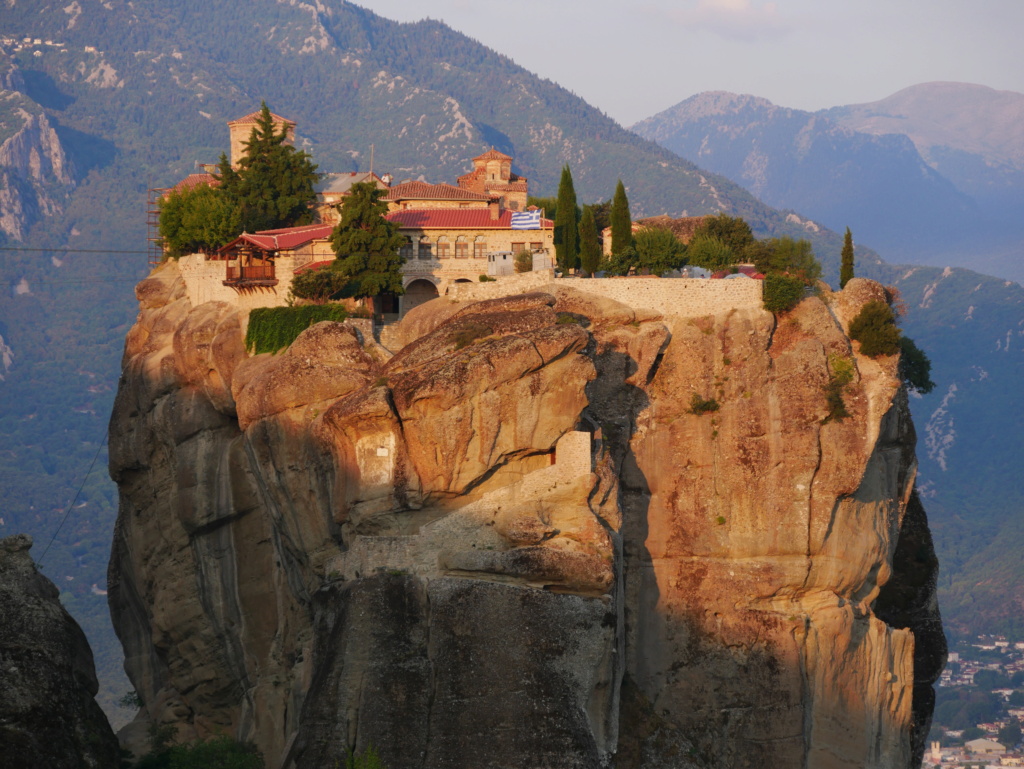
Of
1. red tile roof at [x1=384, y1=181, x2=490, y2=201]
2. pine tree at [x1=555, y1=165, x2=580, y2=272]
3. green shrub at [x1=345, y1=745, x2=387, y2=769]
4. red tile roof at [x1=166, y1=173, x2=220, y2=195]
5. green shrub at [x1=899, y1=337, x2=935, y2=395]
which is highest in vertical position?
red tile roof at [x1=166, y1=173, x2=220, y2=195]

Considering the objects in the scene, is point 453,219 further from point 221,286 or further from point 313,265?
point 221,286

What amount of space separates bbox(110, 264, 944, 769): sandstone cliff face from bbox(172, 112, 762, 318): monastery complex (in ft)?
2.91

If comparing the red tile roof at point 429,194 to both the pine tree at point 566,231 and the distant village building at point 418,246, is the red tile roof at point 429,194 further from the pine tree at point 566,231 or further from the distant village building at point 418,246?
the pine tree at point 566,231

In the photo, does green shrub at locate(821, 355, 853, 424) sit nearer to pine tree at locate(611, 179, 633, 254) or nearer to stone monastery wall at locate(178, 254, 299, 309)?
pine tree at locate(611, 179, 633, 254)

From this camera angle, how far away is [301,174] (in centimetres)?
7294

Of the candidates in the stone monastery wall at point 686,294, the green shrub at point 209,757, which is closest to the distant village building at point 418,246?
the stone monastery wall at point 686,294

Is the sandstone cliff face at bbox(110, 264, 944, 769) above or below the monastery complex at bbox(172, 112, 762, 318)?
below

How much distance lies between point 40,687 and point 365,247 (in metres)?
21.4

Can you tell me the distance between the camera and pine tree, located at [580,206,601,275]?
6284 centimetres

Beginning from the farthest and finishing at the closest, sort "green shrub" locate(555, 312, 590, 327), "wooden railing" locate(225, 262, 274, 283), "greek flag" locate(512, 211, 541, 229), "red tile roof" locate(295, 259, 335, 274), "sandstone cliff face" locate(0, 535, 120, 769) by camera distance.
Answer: "greek flag" locate(512, 211, 541, 229)
"wooden railing" locate(225, 262, 274, 283)
"red tile roof" locate(295, 259, 335, 274)
"green shrub" locate(555, 312, 590, 327)
"sandstone cliff face" locate(0, 535, 120, 769)

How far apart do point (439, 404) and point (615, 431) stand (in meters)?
8.74

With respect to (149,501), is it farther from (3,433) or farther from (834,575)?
(3,433)

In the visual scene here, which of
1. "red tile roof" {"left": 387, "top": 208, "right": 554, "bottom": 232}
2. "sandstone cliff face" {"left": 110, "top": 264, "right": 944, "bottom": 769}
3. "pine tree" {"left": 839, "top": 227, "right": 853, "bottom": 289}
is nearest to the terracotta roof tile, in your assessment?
"red tile roof" {"left": 387, "top": 208, "right": 554, "bottom": 232}

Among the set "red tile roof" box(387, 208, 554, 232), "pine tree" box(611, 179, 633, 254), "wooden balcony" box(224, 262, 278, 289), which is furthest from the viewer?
Answer: "red tile roof" box(387, 208, 554, 232)
